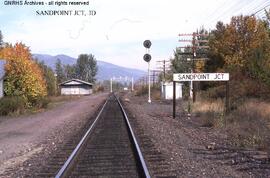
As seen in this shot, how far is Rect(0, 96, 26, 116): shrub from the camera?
3338 centimetres

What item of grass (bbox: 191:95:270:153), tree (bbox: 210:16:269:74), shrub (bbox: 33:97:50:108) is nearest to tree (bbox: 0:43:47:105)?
shrub (bbox: 33:97:50:108)

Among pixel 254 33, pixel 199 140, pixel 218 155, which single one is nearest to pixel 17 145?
pixel 199 140

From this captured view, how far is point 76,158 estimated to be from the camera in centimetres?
1121

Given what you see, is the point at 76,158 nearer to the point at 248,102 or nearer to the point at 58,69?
the point at 248,102

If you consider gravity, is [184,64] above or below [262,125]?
above

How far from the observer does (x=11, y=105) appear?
34.1 m

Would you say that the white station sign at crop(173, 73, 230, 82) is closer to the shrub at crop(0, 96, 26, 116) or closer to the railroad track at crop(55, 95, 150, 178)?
the railroad track at crop(55, 95, 150, 178)

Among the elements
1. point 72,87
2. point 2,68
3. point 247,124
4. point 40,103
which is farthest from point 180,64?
point 72,87

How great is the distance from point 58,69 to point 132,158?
179 m

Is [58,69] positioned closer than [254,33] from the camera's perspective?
No

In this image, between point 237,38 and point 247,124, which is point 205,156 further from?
point 237,38

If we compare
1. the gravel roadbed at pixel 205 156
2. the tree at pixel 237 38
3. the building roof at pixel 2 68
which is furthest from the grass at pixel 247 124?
the tree at pixel 237 38

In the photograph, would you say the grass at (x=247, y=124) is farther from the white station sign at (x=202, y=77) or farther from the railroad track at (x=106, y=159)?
the railroad track at (x=106, y=159)

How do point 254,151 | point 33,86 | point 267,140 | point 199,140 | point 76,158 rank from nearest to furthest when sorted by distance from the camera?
point 76,158, point 254,151, point 267,140, point 199,140, point 33,86
